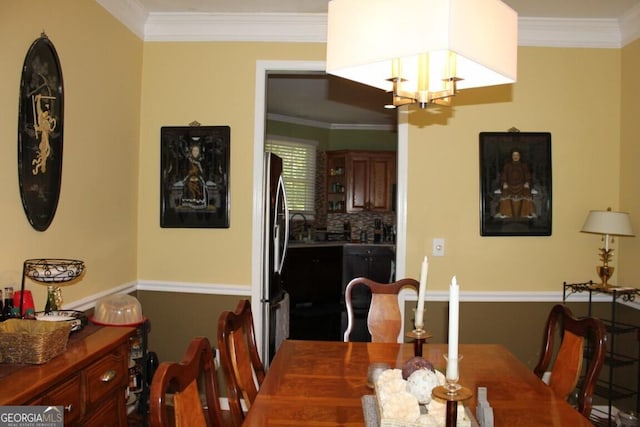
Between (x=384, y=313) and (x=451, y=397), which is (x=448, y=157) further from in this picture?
(x=451, y=397)

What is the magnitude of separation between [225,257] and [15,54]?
72.9 inches

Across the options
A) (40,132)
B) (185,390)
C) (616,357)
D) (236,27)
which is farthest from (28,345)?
(616,357)

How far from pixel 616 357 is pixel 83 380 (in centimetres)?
335

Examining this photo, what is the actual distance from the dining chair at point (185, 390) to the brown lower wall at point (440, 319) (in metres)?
2.13

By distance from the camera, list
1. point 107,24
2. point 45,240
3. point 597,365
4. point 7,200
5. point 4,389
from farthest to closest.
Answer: point 107,24 → point 45,240 → point 7,200 → point 597,365 → point 4,389

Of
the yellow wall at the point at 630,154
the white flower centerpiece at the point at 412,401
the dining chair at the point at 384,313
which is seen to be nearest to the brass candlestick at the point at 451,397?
the white flower centerpiece at the point at 412,401

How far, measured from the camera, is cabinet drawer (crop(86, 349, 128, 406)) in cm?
208

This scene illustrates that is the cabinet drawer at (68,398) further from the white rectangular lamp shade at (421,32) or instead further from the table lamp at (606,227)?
the table lamp at (606,227)

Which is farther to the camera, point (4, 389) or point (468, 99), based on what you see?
point (468, 99)

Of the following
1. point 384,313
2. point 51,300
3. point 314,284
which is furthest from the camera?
point 314,284

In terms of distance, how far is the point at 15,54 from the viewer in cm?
219

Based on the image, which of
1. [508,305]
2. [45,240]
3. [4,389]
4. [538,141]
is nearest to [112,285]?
[45,240]

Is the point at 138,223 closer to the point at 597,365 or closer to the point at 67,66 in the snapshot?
the point at 67,66

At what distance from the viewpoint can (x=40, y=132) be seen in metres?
2.37
